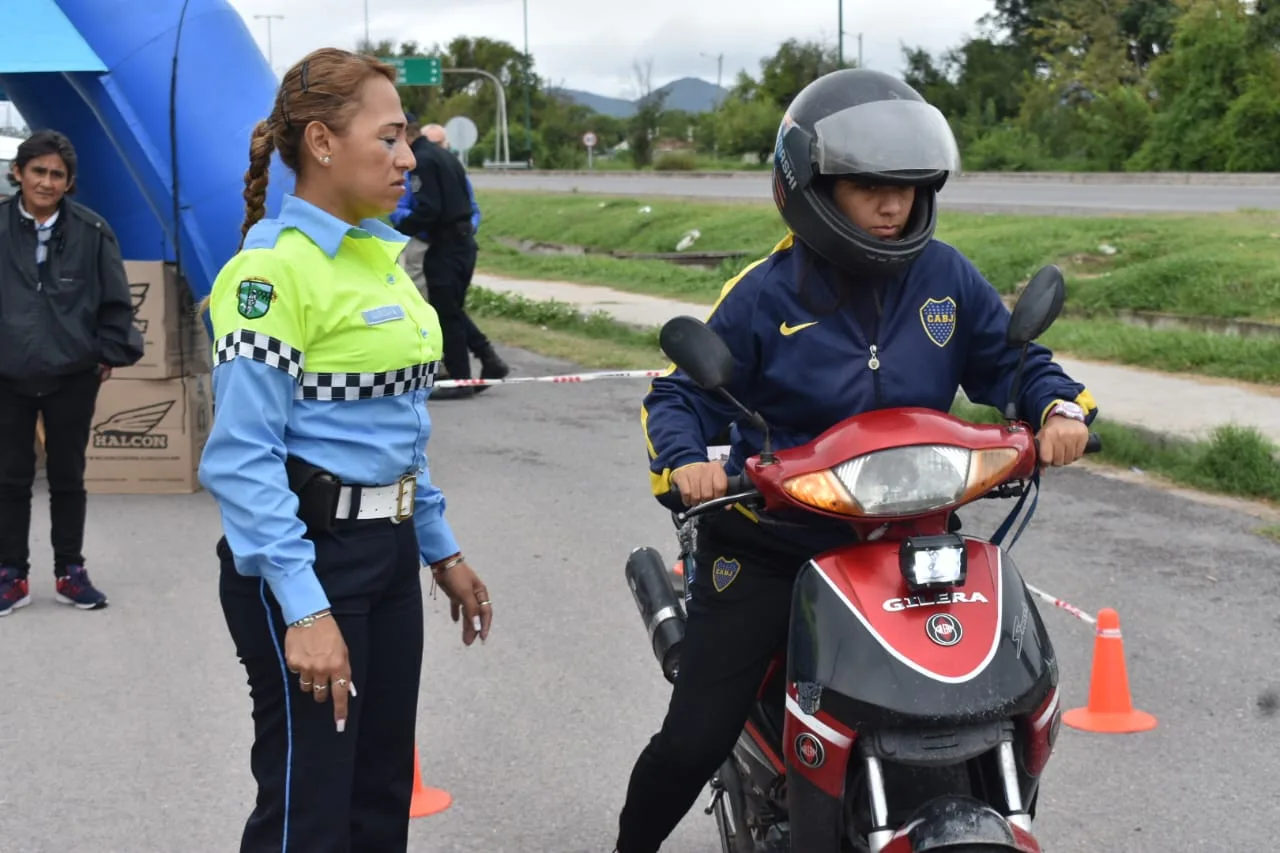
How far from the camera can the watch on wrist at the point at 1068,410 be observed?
10.1 feet

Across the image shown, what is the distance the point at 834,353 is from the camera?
312 centimetres

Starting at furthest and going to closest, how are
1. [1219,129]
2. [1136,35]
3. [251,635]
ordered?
[1136,35] → [1219,129] → [251,635]

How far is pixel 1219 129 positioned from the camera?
122 feet

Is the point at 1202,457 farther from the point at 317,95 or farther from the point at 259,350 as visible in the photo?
the point at 259,350

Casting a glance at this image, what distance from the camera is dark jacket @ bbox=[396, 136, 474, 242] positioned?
11.2 meters

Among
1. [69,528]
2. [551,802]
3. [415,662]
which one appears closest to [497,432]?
[69,528]

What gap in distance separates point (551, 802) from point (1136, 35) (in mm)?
56038

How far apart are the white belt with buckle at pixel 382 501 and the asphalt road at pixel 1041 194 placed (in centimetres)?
1952

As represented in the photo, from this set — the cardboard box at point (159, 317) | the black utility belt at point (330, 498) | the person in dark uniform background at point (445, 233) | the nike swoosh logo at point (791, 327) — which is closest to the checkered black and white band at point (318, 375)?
the black utility belt at point (330, 498)

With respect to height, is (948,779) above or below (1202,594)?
above

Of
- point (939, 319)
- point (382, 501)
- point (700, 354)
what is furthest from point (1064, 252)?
point (382, 501)

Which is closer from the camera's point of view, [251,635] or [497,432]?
[251,635]

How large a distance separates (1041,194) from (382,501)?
2690 centimetres

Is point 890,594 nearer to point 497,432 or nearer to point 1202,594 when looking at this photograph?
point 1202,594
